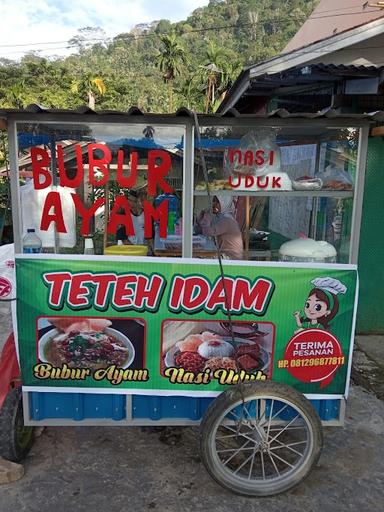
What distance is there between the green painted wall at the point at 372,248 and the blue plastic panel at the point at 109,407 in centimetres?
332

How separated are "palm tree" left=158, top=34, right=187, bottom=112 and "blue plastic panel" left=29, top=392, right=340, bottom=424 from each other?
3522 centimetres

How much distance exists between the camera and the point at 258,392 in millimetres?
2508

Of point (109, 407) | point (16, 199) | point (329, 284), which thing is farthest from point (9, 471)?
point (329, 284)

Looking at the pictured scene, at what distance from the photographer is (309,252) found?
2.95 m

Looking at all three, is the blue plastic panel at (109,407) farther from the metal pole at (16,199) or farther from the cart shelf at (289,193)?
the cart shelf at (289,193)

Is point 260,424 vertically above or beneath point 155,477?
above

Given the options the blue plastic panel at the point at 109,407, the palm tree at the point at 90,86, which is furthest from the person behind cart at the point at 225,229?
the palm tree at the point at 90,86

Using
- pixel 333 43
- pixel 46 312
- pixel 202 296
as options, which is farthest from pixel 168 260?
pixel 333 43

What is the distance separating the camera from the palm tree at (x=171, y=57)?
35.6 m

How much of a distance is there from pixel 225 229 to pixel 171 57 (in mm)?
36231

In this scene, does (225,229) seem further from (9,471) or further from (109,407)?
(9,471)

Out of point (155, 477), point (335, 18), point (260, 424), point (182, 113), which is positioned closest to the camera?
point (182, 113)

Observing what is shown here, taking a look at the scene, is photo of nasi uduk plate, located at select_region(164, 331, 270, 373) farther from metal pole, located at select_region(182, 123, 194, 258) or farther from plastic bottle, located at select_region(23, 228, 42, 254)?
plastic bottle, located at select_region(23, 228, 42, 254)

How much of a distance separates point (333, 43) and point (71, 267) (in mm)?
4439
